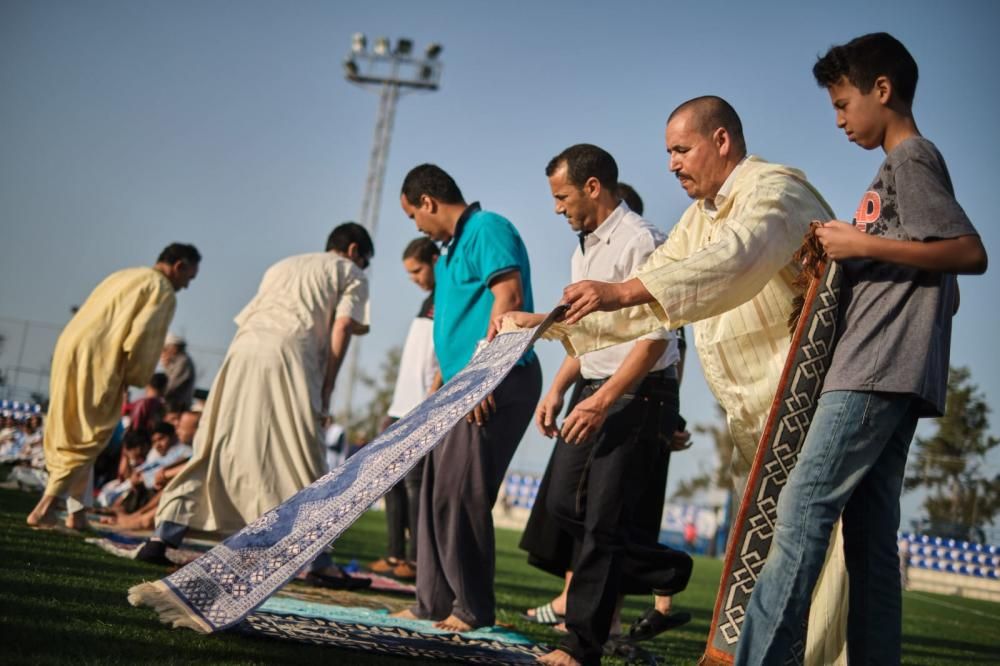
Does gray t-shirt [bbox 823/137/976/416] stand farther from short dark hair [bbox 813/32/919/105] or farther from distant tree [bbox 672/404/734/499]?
distant tree [bbox 672/404/734/499]

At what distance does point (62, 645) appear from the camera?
301 cm

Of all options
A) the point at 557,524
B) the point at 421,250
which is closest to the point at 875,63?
the point at 557,524

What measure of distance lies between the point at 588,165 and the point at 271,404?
2.77 m

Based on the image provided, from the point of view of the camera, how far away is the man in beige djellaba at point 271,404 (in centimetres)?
620

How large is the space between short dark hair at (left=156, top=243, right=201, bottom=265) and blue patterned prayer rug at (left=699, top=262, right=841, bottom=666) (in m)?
6.00

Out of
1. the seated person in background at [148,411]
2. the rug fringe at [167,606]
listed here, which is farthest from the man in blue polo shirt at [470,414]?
the seated person in background at [148,411]

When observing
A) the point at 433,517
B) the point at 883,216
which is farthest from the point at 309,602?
the point at 883,216

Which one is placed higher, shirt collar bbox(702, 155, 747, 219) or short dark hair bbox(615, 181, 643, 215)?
short dark hair bbox(615, 181, 643, 215)

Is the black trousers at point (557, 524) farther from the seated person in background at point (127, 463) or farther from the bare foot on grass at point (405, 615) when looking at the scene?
the seated person in background at point (127, 463)

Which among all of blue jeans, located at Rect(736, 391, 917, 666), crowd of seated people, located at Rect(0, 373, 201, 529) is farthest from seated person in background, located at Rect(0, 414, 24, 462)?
blue jeans, located at Rect(736, 391, 917, 666)

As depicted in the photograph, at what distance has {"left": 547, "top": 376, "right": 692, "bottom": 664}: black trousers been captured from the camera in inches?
159

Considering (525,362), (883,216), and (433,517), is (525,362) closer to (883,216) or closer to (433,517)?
(433,517)

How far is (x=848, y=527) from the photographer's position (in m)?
3.05

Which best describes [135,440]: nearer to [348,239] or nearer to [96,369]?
[96,369]
